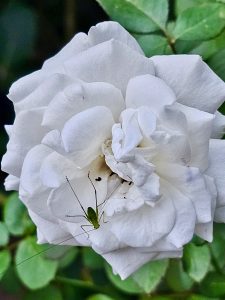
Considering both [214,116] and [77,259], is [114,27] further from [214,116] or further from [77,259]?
[77,259]

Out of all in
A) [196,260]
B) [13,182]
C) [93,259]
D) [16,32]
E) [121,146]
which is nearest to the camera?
[121,146]

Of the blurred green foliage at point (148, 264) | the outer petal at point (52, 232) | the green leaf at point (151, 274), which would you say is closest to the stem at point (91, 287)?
the blurred green foliage at point (148, 264)

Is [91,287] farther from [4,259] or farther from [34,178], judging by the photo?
[34,178]

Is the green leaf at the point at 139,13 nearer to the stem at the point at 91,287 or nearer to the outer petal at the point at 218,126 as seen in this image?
the outer petal at the point at 218,126

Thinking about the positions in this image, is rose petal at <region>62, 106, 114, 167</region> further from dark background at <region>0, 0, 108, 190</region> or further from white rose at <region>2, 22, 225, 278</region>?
dark background at <region>0, 0, 108, 190</region>

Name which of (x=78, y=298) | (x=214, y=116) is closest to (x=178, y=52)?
(x=214, y=116)

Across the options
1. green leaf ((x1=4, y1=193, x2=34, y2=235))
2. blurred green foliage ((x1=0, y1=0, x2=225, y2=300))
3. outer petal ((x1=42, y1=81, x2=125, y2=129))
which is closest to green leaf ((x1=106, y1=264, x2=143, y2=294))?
blurred green foliage ((x1=0, y1=0, x2=225, y2=300))

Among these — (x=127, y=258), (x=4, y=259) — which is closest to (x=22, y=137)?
(x=127, y=258)
